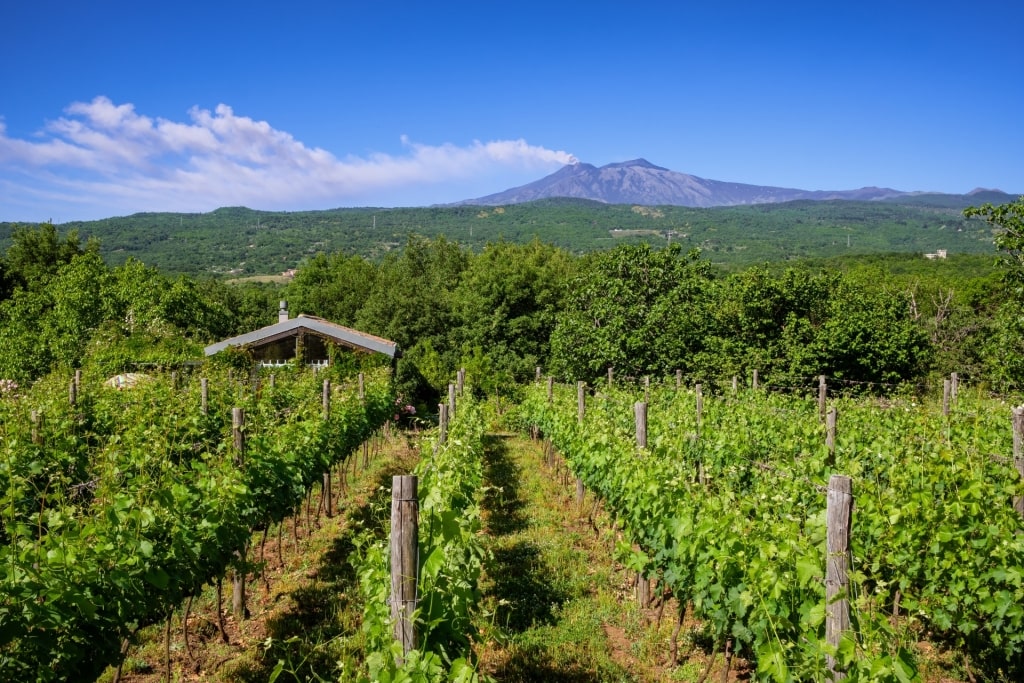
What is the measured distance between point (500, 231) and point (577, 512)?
111 metres

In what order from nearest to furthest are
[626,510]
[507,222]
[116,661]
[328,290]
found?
1. [116,661]
2. [626,510]
3. [328,290]
4. [507,222]

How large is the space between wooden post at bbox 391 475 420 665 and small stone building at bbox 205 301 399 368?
67.3 feet

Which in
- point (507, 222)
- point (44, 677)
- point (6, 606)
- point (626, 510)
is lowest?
point (626, 510)

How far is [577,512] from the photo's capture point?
10.1 meters

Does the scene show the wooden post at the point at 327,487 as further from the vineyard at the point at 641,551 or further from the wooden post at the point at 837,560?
the wooden post at the point at 837,560

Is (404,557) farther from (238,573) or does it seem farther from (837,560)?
(238,573)

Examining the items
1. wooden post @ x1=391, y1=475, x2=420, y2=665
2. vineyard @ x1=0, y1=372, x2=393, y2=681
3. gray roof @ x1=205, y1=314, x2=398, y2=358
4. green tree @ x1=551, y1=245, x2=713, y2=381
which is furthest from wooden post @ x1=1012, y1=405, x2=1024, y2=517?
gray roof @ x1=205, y1=314, x2=398, y2=358

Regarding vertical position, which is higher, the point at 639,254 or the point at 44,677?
the point at 639,254

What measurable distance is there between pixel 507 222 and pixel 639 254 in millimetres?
136435

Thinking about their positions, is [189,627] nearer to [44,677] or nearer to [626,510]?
[44,677]

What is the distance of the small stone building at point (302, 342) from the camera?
23.1m

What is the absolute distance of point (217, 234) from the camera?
138 metres

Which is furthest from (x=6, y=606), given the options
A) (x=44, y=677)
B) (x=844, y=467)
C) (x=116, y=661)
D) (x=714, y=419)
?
(x=714, y=419)

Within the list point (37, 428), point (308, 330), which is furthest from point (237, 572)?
point (308, 330)
